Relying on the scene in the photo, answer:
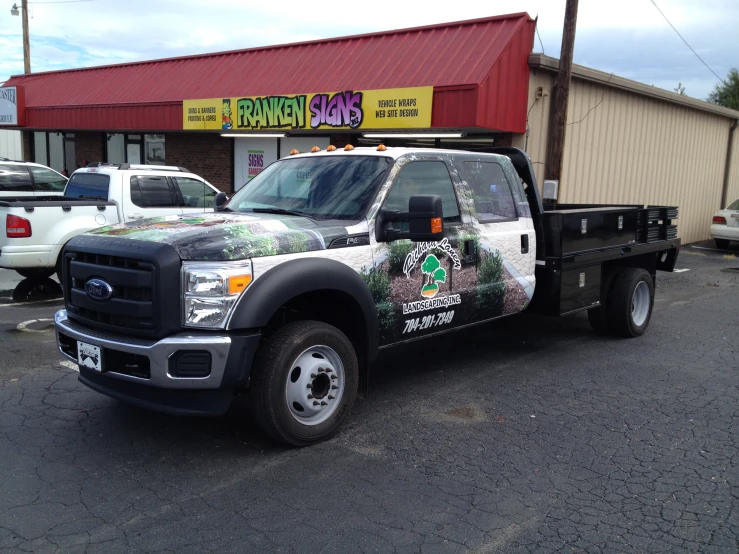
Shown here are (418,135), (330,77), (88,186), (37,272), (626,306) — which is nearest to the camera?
(626,306)

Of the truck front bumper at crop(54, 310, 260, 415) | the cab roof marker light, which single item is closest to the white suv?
the cab roof marker light

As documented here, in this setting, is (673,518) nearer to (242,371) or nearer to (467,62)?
(242,371)

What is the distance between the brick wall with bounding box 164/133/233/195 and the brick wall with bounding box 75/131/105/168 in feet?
12.3

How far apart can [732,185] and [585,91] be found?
9759 mm

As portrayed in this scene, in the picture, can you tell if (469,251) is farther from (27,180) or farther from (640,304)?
(27,180)

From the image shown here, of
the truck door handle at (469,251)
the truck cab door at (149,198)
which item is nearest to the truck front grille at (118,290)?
the truck door handle at (469,251)

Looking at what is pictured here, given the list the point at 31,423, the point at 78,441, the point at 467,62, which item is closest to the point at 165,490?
the point at 78,441

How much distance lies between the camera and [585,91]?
13.4 meters

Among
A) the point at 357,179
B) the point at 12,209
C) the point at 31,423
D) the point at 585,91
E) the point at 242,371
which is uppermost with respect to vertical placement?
the point at 585,91

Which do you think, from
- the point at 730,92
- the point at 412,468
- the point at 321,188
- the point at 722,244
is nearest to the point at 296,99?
the point at 321,188

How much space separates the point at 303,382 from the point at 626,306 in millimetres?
4590

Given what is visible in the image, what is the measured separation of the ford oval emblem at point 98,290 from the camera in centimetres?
420

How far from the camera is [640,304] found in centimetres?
805

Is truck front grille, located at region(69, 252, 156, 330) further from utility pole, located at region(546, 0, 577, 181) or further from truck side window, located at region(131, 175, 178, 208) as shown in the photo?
utility pole, located at region(546, 0, 577, 181)
